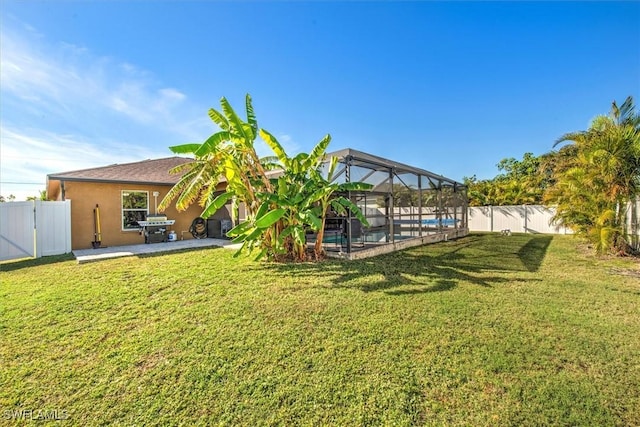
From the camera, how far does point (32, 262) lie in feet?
23.6

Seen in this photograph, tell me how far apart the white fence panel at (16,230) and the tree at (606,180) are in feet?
52.4

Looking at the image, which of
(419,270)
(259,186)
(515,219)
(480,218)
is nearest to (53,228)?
(259,186)

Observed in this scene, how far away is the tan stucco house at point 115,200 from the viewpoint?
9.75 m

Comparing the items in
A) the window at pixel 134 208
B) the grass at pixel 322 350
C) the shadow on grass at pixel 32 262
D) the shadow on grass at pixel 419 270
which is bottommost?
the grass at pixel 322 350

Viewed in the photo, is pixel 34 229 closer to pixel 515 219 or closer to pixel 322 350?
pixel 322 350

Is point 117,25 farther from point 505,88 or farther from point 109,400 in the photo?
point 505,88

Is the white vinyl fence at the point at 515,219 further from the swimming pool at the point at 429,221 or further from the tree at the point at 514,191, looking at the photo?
the swimming pool at the point at 429,221

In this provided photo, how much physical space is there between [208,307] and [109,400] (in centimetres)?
175

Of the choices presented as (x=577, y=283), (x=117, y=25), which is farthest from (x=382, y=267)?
(x=117, y=25)

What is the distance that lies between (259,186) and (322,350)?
4.58 meters

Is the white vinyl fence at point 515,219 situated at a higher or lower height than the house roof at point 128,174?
lower

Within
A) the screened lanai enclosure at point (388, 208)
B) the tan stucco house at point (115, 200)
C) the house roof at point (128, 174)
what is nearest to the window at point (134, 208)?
the tan stucco house at point (115, 200)

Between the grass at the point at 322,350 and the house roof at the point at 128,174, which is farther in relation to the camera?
the house roof at the point at 128,174

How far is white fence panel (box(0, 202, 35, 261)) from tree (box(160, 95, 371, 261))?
530 centimetres
